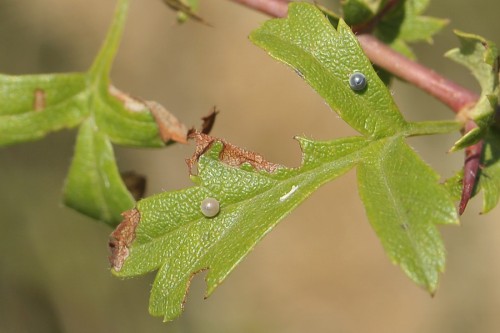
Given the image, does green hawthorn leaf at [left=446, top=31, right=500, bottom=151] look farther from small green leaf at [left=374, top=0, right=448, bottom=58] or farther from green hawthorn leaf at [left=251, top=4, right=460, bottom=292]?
small green leaf at [left=374, top=0, right=448, bottom=58]

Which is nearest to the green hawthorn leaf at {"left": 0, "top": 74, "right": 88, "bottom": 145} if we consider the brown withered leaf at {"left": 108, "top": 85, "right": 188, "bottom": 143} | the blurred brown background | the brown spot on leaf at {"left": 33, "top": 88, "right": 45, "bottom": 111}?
the brown spot on leaf at {"left": 33, "top": 88, "right": 45, "bottom": 111}

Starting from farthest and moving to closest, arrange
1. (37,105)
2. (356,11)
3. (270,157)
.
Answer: (270,157)
(37,105)
(356,11)

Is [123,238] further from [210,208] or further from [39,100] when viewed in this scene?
[39,100]

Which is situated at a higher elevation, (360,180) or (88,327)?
(360,180)

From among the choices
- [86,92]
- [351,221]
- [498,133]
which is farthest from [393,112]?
[351,221]

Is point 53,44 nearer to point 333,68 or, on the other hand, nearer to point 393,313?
point 393,313

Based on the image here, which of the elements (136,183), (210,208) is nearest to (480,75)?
(210,208)

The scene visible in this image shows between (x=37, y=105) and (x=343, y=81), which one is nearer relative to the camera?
(x=343, y=81)
